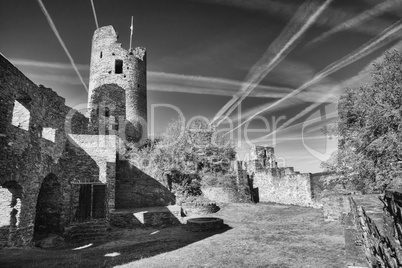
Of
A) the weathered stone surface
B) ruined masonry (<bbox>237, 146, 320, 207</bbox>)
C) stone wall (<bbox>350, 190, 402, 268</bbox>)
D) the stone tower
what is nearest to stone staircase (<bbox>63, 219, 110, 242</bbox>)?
the weathered stone surface

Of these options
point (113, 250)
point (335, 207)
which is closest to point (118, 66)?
point (113, 250)

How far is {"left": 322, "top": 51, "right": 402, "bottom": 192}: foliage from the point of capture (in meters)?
10.3

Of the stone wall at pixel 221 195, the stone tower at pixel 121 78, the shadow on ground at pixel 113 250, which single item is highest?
the stone tower at pixel 121 78

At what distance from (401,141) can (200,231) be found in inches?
347

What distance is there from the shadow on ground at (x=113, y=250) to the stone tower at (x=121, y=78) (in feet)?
41.8

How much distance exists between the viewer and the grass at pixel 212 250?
613cm

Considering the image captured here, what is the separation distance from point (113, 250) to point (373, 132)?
39.6ft

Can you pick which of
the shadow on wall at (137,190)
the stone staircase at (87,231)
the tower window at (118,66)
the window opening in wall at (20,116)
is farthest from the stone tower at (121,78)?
the window opening in wall at (20,116)

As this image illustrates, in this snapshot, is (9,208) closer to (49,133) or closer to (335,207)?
(49,133)

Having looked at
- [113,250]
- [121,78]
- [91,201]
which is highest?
[121,78]

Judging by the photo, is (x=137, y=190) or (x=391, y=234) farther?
(x=137, y=190)

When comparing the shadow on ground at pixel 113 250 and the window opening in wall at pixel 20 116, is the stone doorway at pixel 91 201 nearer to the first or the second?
the shadow on ground at pixel 113 250

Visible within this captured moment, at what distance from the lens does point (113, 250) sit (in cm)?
790

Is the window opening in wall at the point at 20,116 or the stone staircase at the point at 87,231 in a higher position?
the window opening in wall at the point at 20,116
